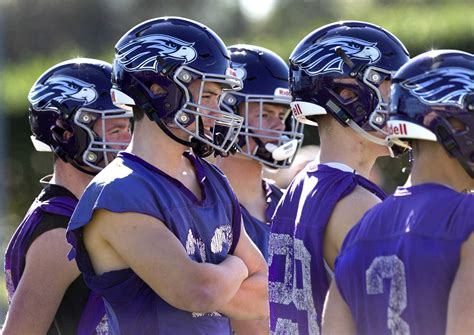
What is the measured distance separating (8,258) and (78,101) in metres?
0.74

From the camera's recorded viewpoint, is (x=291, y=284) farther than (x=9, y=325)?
No

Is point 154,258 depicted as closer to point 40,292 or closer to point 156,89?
point 156,89

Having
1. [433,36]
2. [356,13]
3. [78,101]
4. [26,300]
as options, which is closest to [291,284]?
[26,300]

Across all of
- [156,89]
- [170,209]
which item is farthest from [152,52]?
[170,209]

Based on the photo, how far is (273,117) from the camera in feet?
17.7

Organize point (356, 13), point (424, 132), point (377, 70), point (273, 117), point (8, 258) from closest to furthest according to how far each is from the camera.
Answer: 1. point (424, 132)
2. point (377, 70)
3. point (8, 258)
4. point (273, 117)
5. point (356, 13)

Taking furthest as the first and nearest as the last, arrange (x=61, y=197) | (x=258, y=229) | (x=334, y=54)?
1. (x=258, y=229)
2. (x=61, y=197)
3. (x=334, y=54)

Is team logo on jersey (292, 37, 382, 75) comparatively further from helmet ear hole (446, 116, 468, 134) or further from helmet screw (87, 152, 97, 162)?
helmet screw (87, 152, 97, 162)

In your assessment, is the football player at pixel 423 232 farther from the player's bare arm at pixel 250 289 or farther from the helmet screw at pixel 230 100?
the helmet screw at pixel 230 100

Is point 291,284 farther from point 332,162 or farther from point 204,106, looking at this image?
point 204,106

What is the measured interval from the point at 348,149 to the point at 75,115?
1.33 m

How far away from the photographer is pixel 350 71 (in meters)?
4.06

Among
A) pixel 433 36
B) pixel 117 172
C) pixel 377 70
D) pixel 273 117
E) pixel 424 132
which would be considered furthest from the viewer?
pixel 433 36

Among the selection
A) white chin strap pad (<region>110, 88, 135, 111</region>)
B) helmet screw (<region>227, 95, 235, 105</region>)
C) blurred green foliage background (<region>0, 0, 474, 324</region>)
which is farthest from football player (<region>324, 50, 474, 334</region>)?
blurred green foliage background (<region>0, 0, 474, 324</region>)
